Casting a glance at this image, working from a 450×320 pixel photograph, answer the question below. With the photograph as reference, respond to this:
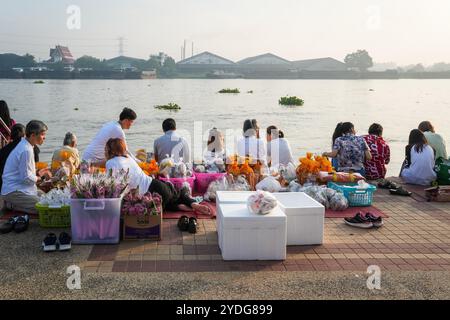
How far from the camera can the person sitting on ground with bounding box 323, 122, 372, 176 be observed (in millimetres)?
8781

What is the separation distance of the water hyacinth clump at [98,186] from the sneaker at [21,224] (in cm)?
79

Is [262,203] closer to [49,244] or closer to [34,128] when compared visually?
[49,244]

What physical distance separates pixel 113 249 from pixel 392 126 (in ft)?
95.0

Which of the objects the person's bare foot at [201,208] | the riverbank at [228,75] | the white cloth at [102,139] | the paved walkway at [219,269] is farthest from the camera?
the riverbank at [228,75]

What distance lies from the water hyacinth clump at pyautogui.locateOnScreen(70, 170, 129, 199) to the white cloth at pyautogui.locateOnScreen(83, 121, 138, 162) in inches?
73.6

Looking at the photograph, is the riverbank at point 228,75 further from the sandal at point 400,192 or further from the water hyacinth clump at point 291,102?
the sandal at point 400,192

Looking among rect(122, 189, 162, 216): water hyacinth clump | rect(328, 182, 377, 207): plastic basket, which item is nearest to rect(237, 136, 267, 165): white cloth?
rect(328, 182, 377, 207): plastic basket

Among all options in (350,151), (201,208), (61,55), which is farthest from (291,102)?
(61,55)

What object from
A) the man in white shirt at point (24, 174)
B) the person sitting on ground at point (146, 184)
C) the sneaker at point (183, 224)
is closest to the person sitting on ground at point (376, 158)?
the person sitting on ground at point (146, 184)

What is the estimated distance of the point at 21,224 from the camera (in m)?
6.00

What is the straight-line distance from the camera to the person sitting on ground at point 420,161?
8.93 m

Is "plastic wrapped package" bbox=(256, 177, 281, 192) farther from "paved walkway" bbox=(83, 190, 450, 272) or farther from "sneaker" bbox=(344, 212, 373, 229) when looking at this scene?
"sneaker" bbox=(344, 212, 373, 229)

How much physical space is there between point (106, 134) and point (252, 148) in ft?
7.66
